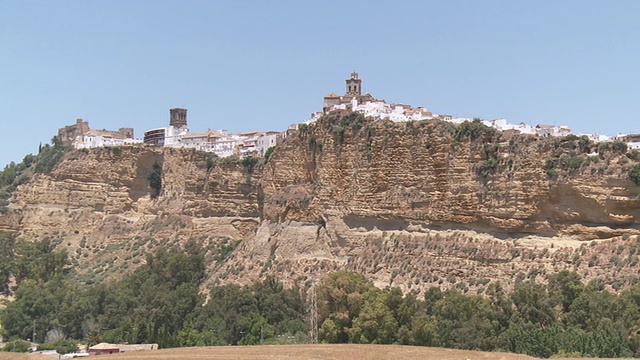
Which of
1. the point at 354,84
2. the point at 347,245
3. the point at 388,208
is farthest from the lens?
the point at 354,84

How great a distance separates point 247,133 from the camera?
75.9 meters

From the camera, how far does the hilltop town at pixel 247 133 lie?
166 feet

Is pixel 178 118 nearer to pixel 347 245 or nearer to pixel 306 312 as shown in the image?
pixel 347 245

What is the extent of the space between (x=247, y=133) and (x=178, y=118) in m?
6.82

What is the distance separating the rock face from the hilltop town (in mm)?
2526

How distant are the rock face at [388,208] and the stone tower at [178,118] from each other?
797 cm

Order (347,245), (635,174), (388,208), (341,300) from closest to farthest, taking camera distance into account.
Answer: (635,174) < (341,300) < (388,208) < (347,245)

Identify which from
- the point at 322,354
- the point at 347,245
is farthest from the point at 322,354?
the point at 347,245

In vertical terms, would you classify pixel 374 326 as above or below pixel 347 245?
below

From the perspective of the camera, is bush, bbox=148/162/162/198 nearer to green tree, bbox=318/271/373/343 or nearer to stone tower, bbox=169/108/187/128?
stone tower, bbox=169/108/187/128

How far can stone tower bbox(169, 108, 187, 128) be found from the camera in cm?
7850

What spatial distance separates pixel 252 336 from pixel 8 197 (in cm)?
3931

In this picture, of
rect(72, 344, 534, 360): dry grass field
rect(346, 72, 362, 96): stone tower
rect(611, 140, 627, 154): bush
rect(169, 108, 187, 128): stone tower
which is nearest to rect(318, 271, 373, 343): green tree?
rect(72, 344, 534, 360): dry grass field

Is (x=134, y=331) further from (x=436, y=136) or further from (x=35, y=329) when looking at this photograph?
(x=436, y=136)
